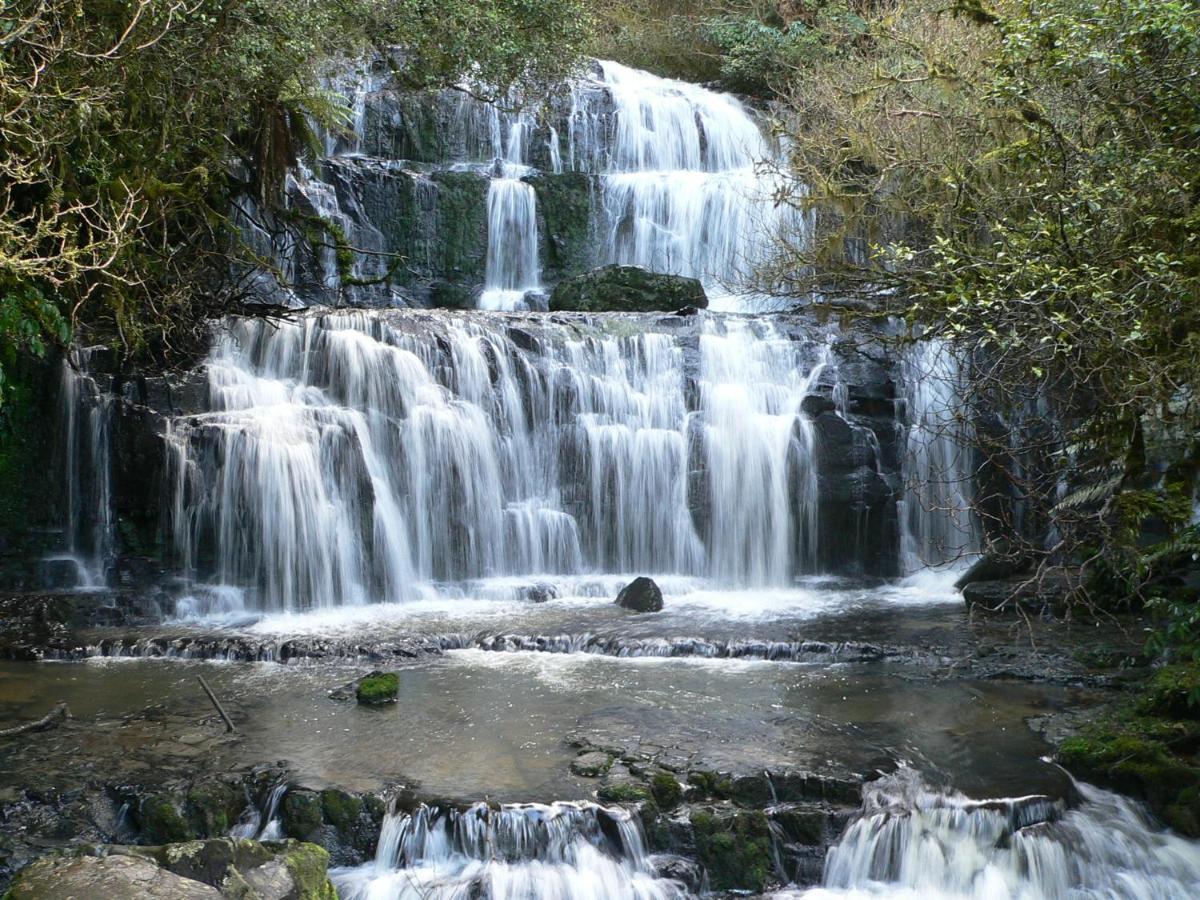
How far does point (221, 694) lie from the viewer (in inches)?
380

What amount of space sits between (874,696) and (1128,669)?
7.73ft

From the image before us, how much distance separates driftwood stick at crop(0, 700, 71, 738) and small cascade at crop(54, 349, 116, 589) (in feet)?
12.5

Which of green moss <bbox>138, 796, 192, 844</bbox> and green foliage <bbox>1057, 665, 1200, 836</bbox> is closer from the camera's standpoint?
green moss <bbox>138, 796, 192, 844</bbox>

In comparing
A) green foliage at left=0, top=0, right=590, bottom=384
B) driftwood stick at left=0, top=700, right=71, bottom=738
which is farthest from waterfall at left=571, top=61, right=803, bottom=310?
driftwood stick at left=0, top=700, right=71, bottom=738

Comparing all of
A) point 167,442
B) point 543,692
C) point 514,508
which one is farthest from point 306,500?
point 543,692

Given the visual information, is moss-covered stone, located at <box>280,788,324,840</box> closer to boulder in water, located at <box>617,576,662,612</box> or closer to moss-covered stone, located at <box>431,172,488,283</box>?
Result: boulder in water, located at <box>617,576,662,612</box>

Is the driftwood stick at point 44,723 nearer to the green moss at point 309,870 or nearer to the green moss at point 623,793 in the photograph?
the green moss at point 309,870

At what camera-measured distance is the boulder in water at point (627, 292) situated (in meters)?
17.6

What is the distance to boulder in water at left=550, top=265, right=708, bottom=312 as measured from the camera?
17594 mm

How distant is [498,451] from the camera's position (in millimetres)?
14711

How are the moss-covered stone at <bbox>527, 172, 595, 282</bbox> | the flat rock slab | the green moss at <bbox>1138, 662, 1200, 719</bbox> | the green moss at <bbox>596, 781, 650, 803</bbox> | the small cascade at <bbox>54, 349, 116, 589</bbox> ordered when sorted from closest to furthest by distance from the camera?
the flat rock slab < the green moss at <bbox>596, 781, 650, 803</bbox> < the green moss at <bbox>1138, 662, 1200, 719</bbox> < the small cascade at <bbox>54, 349, 116, 589</bbox> < the moss-covered stone at <bbox>527, 172, 595, 282</bbox>

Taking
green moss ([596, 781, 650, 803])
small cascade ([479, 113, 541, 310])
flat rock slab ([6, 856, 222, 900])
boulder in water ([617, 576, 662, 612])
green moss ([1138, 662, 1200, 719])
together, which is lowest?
green moss ([596, 781, 650, 803])

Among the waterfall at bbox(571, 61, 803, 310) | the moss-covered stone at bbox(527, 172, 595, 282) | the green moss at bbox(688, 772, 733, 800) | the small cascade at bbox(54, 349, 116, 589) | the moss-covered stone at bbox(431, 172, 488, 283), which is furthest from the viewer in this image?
the moss-covered stone at bbox(527, 172, 595, 282)

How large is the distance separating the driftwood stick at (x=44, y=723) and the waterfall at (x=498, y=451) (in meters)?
3.92
